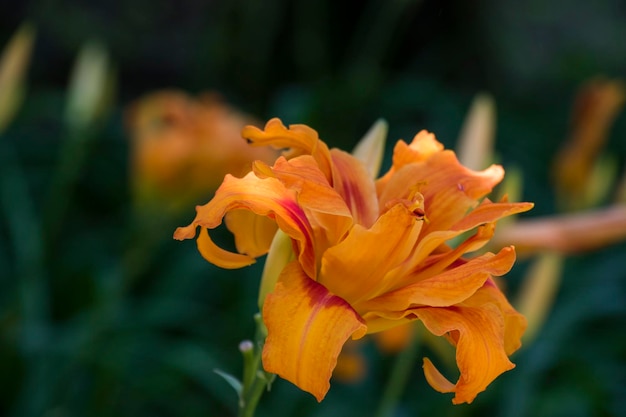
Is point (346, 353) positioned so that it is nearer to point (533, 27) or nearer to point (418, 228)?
point (418, 228)

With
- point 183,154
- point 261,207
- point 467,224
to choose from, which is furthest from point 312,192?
point 183,154

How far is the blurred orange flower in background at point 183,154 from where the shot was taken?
164 centimetres

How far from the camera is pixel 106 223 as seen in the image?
2428 mm

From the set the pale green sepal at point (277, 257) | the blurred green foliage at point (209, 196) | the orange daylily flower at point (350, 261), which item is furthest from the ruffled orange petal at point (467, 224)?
the blurred green foliage at point (209, 196)

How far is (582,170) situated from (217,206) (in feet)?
5.00

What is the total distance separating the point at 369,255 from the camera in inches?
26.1

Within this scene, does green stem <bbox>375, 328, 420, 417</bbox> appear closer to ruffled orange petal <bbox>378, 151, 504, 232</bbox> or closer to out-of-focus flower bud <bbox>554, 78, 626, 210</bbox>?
ruffled orange petal <bbox>378, 151, 504, 232</bbox>

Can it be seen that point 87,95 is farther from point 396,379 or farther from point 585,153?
point 585,153

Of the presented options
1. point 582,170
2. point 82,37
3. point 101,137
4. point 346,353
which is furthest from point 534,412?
point 82,37

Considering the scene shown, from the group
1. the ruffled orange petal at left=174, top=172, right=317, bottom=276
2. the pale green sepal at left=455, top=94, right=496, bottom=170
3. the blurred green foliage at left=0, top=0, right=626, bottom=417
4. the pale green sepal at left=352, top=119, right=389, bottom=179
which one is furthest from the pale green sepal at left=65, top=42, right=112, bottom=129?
the ruffled orange petal at left=174, top=172, right=317, bottom=276

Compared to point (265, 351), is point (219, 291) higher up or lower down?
lower down

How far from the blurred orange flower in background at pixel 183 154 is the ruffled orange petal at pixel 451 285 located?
3.24ft

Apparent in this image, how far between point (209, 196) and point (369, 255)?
157cm

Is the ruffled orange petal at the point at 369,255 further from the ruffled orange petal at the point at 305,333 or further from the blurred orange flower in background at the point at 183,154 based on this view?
the blurred orange flower in background at the point at 183,154
